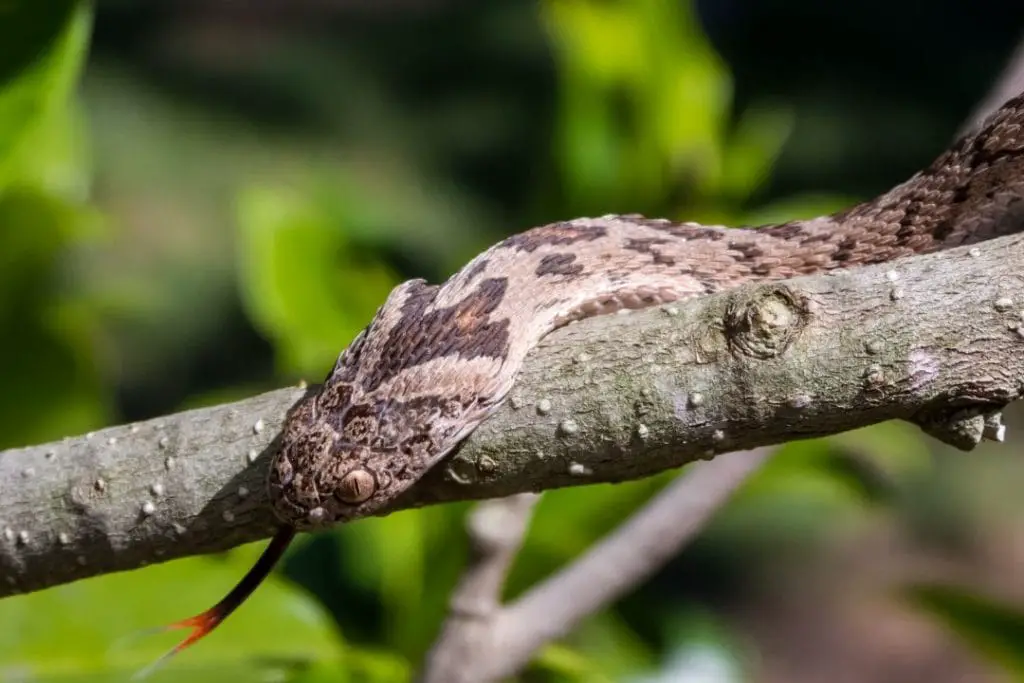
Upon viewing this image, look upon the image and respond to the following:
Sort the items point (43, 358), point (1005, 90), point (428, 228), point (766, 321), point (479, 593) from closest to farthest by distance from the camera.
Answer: point (766, 321)
point (479, 593)
point (1005, 90)
point (43, 358)
point (428, 228)

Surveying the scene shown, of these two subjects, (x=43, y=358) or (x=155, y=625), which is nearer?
(x=155, y=625)

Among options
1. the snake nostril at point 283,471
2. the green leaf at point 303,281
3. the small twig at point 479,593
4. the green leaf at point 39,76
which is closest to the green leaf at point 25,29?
the green leaf at point 39,76

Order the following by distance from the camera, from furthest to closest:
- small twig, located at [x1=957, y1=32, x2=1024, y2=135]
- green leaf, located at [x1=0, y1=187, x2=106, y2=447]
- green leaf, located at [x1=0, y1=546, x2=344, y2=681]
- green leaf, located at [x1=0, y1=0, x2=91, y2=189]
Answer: green leaf, located at [x1=0, y1=187, x2=106, y2=447]
small twig, located at [x1=957, y1=32, x2=1024, y2=135]
green leaf, located at [x1=0, y1=546, x2=344, y2=681]
green leaf, located at [x1=0, y1=0, x2=91, y2=189]

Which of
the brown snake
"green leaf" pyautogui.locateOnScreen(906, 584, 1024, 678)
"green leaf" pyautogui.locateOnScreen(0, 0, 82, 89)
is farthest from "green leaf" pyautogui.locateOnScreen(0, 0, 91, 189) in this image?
"green leaf" pyautogui.locateOnScreen(906, 584, 1024, 678)

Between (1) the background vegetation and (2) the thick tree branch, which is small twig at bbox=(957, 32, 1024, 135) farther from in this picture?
(2) the thick tree branch

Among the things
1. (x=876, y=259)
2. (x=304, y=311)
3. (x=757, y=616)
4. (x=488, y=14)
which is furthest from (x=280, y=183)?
(x=876, y=259)

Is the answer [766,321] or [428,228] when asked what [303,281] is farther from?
[428,228]

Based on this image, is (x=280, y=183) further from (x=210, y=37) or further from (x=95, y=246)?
(x=210, y=37)

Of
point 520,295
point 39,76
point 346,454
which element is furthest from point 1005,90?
point 39,76
